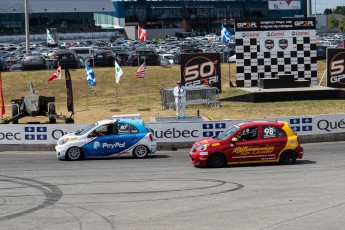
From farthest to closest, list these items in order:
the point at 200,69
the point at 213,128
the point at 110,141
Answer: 1. the point at 200,69
2. the point at 213,128
3. the point at 110,141

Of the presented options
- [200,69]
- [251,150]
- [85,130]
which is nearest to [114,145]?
[85,130]

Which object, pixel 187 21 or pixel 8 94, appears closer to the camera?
pixel 8 94

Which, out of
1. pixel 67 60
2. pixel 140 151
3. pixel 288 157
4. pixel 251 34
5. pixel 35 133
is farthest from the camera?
pixel 67 60

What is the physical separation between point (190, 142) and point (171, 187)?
28.3 ft

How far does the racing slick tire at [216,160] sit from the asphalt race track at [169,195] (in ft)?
1.50

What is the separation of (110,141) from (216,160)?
152 inches

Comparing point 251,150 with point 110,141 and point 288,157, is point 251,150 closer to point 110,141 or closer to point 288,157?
point 288,157

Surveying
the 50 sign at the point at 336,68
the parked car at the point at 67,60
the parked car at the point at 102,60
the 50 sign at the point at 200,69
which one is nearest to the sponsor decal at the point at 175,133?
the 50 sign at the point at 200,69

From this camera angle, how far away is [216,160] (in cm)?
2106

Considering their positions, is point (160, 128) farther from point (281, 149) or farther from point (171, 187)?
point (171, 187)

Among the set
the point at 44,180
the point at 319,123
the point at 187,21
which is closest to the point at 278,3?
the point at 187,21

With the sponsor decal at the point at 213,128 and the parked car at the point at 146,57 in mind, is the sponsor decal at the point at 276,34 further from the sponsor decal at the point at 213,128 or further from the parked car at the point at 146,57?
the parked car at the point at 146,57

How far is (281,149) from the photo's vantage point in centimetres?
2106

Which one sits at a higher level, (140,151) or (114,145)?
(114,145)
